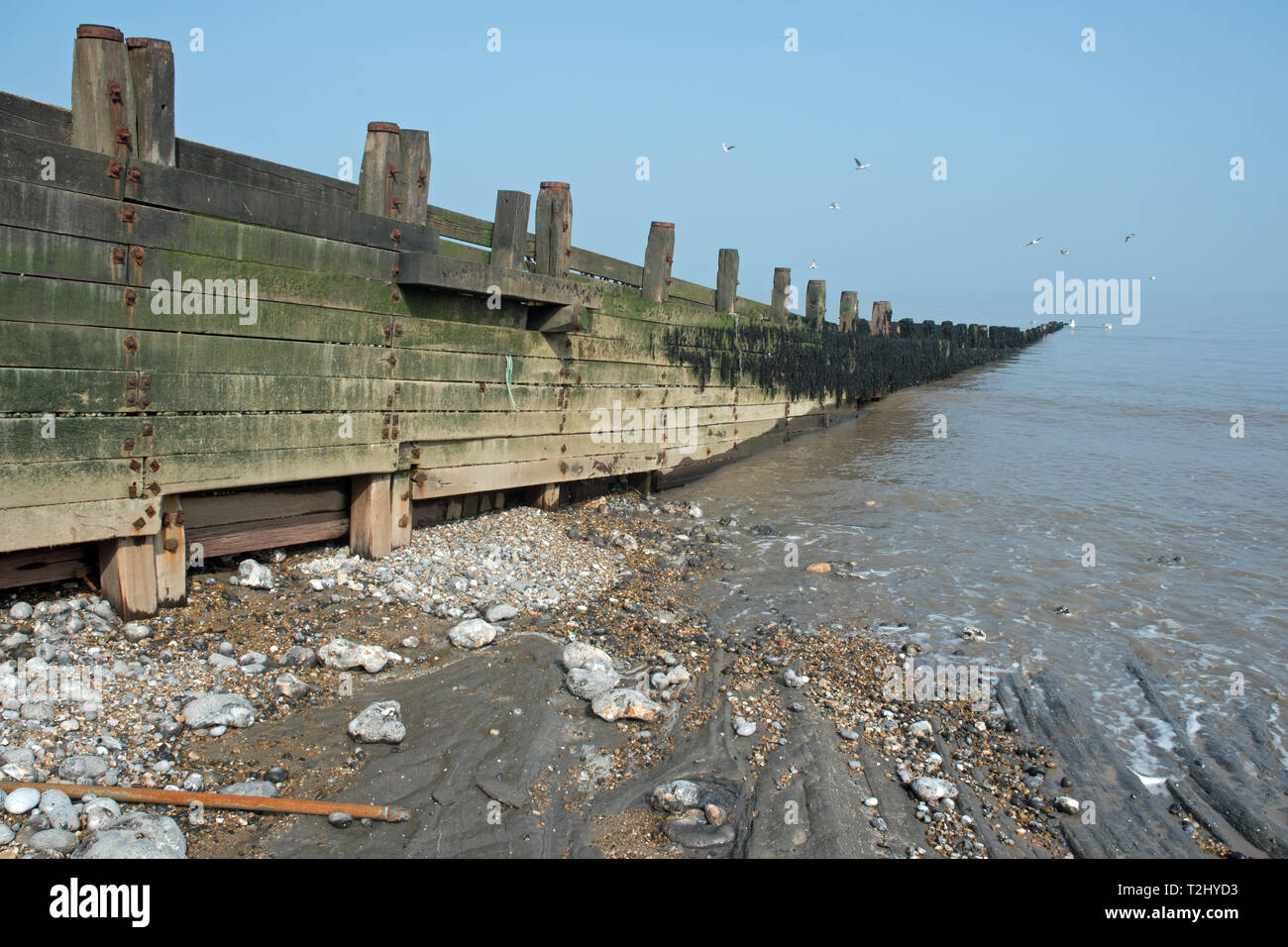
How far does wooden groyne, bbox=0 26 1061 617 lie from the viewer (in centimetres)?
507

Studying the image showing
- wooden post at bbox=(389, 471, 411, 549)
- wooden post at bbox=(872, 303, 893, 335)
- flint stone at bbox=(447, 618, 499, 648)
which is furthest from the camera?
wooden post at bbox=(872, 303, 893, 335)

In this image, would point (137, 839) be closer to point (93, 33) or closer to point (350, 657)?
point (350, 657)

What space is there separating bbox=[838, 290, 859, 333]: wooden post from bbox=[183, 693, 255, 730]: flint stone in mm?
18701

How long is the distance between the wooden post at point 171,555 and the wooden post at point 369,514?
5.22 feet

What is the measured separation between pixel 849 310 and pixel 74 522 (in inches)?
756

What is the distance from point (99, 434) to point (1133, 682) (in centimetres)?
745

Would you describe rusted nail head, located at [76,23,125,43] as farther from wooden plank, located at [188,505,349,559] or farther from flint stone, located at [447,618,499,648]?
flint stone, located at [447,618,499,648]

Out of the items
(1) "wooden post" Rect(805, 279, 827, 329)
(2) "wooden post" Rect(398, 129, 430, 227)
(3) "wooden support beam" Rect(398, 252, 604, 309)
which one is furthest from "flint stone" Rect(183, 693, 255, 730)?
(1) "wooden post" Rect(805, 279, 827, 329)

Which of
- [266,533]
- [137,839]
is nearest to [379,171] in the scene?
[266,533]

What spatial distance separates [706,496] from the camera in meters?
12.0

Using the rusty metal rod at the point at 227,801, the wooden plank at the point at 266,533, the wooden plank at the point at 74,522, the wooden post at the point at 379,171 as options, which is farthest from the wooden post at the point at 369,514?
the rusty metal rod at the point at 227,801

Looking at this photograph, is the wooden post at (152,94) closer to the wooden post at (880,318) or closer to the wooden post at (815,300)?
the wooden post at (815,300)

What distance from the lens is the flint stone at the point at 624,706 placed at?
532 cm

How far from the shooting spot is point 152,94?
5.29 meters
